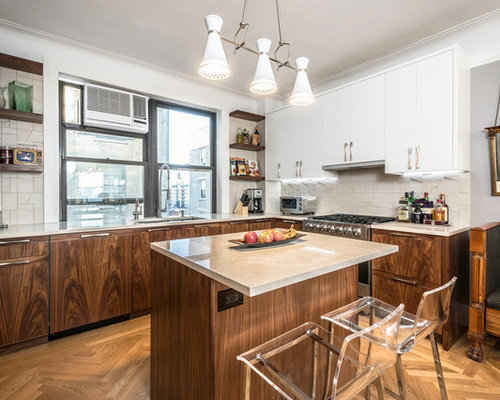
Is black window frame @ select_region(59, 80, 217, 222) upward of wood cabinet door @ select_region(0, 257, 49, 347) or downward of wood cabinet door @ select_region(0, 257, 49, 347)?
upward

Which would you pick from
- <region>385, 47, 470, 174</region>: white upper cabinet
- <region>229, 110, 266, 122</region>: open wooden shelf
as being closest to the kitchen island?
<region>385, 47, 470, 174</region>: white upper cabinet

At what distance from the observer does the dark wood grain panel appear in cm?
116

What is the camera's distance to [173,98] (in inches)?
136

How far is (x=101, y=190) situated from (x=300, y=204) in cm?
237

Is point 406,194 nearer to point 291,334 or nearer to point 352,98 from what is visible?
point 352,98

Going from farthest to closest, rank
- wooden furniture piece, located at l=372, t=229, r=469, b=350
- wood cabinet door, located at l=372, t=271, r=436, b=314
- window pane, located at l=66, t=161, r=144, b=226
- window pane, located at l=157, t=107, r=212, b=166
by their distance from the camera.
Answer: window pane, located at l=157, t=107, r=212, b=166
window pane, located at l=66, t=161, r=144, b=226
wood cabinet door, located at l=372, t=271, r=436, b=314
wooden furniture piece, located at l=372, t=229, r=469, b=350

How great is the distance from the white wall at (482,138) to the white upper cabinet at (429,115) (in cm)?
6

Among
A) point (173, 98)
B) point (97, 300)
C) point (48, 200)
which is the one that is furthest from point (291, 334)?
point (173, 98)

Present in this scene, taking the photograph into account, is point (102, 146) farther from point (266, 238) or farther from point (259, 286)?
point (259, 286)

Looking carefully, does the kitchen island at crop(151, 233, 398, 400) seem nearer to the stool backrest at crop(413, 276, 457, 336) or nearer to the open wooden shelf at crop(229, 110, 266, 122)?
the stool backrest at crop(413, 276, 457, 336)

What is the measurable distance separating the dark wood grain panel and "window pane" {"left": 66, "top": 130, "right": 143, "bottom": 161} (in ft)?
6.82

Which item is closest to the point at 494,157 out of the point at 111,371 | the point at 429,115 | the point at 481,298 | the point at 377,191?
the point at 429,115

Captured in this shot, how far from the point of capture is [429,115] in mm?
2463

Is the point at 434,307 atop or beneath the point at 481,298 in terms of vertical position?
atop
